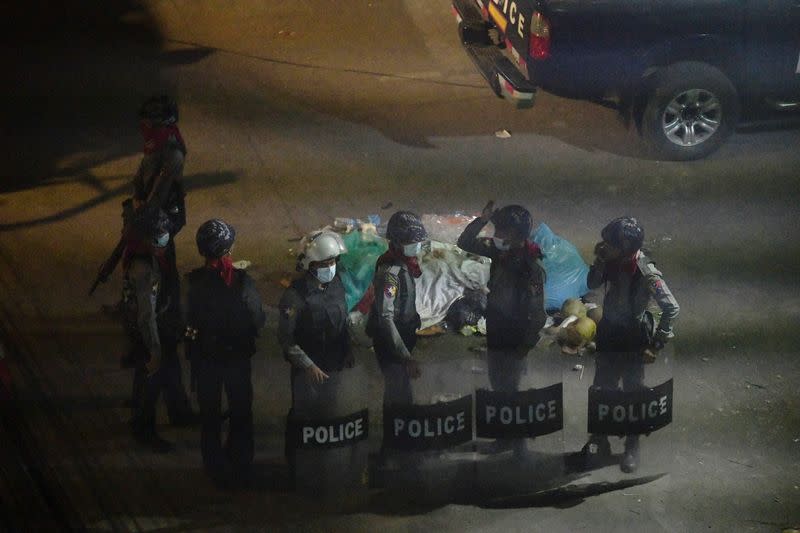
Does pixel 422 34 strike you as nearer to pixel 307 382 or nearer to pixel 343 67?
pixel 343 67

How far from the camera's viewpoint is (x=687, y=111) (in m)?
9.76

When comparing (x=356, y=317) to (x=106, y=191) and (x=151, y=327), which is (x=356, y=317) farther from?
(x=106, y=191)

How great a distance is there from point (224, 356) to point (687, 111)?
5.50m

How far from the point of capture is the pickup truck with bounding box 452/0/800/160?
9336 mm

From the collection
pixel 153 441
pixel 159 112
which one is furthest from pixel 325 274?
pixel 159 112

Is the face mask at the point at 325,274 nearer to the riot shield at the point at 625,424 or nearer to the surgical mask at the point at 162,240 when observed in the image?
the surgical mask at the point at 162,240

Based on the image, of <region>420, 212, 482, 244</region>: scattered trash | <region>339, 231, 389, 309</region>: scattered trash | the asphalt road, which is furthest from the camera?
<region>420, 212, 482, 244</region>: scattered trash

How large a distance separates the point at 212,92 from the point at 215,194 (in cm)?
214

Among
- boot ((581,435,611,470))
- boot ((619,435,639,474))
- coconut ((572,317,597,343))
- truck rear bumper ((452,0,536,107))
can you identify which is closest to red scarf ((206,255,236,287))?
boot ((581,435,611,470))

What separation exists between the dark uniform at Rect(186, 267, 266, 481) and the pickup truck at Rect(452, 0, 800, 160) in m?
4.37

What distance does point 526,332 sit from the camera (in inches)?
249

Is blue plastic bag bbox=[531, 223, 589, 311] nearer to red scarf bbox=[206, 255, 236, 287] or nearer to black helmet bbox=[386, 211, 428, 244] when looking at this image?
black helmet bbox=[386, 211, 428, 244]

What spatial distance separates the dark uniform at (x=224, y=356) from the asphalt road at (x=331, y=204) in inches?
6.5

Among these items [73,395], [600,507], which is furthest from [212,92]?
[600,507]
